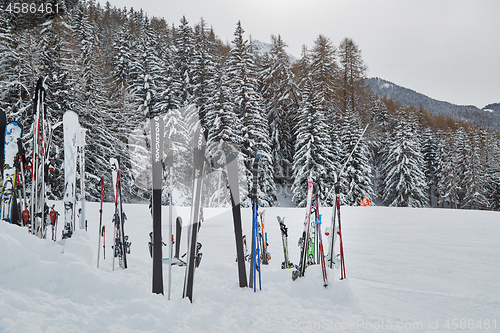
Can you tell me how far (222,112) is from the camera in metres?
17.7

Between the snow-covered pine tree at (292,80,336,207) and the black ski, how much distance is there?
59.0 ft

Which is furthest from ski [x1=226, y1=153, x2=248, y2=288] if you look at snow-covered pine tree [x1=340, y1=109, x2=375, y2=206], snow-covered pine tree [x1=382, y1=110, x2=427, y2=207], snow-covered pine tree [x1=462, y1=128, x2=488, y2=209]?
snow-covered pine tree [x1=462, y1=128, x2=488, y2=209]

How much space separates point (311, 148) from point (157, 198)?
732 inches

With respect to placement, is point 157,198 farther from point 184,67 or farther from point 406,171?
point 406,171

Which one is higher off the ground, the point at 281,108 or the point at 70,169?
the point at 281,108

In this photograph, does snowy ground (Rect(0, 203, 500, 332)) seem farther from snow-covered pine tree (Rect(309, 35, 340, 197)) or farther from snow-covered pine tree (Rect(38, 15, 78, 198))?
snow-covered pine tree (Rect(309, 35, 340, 197))

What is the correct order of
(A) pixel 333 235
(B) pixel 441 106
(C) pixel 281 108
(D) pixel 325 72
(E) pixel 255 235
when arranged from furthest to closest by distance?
(B) pixel 441 106, (D) pixel 325 72, (C) pixel 281 108, (A) pixel 333 235, (E) pixel 255 235

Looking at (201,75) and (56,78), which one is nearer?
(56,78)

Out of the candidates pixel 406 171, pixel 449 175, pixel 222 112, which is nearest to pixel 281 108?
pixel 222 112

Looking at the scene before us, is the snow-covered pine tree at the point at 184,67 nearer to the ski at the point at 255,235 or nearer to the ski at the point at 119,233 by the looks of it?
the ski at the point at 119,233

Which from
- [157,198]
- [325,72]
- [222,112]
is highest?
[325,72]

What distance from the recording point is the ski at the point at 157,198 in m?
2.54

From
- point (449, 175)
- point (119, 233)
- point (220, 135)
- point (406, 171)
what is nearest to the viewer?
point (119, 233)

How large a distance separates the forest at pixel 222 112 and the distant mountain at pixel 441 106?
66.1 m
